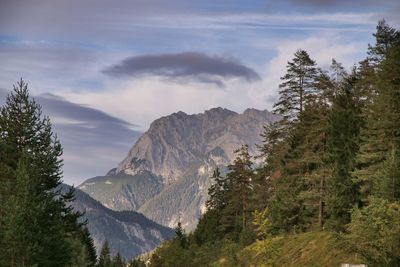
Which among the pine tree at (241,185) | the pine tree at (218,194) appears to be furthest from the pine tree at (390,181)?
the pine tree at (218,194)

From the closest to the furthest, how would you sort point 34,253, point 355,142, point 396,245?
point 396,245, point 34,253, point 355,142

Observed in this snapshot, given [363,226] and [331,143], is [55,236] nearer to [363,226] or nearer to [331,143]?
[363,226]

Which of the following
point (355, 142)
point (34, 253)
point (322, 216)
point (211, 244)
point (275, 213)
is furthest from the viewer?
point (211, 244)

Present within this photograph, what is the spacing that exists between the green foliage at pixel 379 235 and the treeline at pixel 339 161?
0.16 feet

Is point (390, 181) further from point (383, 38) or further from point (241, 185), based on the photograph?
point (241, 185)

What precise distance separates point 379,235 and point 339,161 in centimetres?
2032

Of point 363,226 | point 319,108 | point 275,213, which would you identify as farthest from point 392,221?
point 275,213

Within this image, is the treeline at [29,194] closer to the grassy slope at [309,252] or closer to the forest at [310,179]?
the forest at [310,179]

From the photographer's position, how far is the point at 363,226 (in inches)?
1175

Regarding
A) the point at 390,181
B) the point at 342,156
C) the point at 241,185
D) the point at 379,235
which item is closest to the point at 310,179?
the point at 342,156

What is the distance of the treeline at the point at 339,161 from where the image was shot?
3092 centimetres

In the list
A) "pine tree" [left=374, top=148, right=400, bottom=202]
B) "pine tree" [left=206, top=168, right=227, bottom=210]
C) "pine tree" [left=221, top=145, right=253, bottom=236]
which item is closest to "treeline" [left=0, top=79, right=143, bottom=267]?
"pine tree" [left=374, top=148, right=400, bottom=202]

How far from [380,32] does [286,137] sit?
2214cm

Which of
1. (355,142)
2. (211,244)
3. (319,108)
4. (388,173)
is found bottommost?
(211,244)
